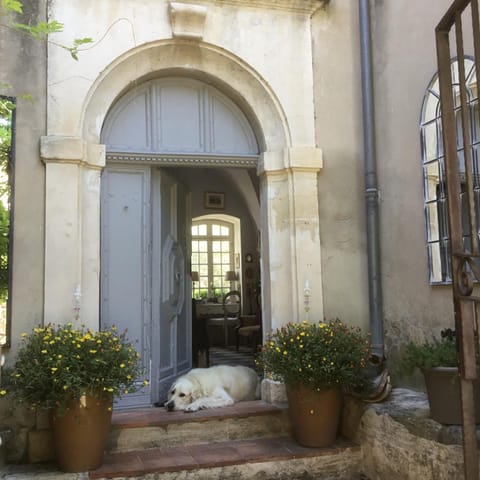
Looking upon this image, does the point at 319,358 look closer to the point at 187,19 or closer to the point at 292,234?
the point at 292,234

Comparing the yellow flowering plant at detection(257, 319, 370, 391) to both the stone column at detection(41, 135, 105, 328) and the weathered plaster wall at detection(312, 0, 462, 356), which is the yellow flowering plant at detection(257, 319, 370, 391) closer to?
the weathered plaster wall at detection(312, 0, 462, 356)

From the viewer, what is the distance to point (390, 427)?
431 centimetres

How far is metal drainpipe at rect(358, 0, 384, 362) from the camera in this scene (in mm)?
5477

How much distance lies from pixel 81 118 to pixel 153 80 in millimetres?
989

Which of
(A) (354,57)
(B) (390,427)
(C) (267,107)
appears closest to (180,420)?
(B) (390,427)

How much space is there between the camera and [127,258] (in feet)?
18.2

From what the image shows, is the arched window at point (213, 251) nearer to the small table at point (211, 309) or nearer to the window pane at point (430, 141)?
the small table at point (211, 309)

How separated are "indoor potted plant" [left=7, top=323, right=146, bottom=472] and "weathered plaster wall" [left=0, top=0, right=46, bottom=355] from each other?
1.95 ft

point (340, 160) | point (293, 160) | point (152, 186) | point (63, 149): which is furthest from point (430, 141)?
point (63, 149)

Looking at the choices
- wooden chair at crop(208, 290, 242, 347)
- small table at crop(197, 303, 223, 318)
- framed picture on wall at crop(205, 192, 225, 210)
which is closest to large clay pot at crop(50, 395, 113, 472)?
wooden chair at crop(208, 290, 242, 347)

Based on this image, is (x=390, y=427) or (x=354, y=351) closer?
(x=390, y=427)

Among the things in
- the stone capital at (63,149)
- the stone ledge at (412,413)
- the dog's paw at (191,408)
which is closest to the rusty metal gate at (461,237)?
the stone ledge at (412,413)

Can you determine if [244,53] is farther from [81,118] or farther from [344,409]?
[344,409]

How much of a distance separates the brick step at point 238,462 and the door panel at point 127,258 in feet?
3.19
